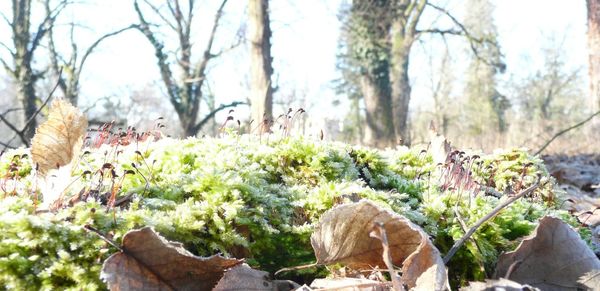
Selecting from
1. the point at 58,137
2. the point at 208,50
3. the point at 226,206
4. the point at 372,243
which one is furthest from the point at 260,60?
the point at 208,50

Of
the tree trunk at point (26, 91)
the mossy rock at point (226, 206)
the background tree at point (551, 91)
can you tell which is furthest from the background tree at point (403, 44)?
the background tree at point (551, 91)

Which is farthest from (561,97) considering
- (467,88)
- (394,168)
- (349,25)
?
(394,168)

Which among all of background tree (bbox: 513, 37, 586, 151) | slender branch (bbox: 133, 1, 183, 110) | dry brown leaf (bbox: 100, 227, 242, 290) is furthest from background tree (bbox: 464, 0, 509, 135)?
dry brown leaf (bbox: 100, 227, 242, 290)

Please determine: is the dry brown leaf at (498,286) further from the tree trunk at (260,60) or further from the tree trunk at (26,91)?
the tree trunk at (26,91)

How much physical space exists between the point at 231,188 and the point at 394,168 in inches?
41.2

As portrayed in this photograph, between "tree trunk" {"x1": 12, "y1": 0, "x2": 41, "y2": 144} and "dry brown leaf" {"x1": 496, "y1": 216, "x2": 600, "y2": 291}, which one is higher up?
"tree trunk" {"x1": 12, "y1": 0, "x2": 41, "y2": 144}

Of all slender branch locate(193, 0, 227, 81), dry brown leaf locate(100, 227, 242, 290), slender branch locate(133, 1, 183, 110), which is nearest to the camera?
dry brown leaf locate(100, 227, 242, 290)

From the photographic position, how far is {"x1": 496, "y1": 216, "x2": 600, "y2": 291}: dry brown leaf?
1.34 metres

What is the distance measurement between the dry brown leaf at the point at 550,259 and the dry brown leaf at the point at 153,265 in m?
0.84

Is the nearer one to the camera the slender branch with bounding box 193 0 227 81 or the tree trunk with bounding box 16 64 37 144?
the tree trunk with bounding box 16 64 37 144

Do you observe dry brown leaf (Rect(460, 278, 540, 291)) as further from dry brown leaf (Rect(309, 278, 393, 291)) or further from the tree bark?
the tree bark

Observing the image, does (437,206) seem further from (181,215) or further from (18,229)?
(18,229)

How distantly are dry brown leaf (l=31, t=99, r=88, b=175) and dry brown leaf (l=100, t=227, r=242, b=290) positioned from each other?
0.57 metres

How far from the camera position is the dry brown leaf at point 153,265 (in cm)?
107
